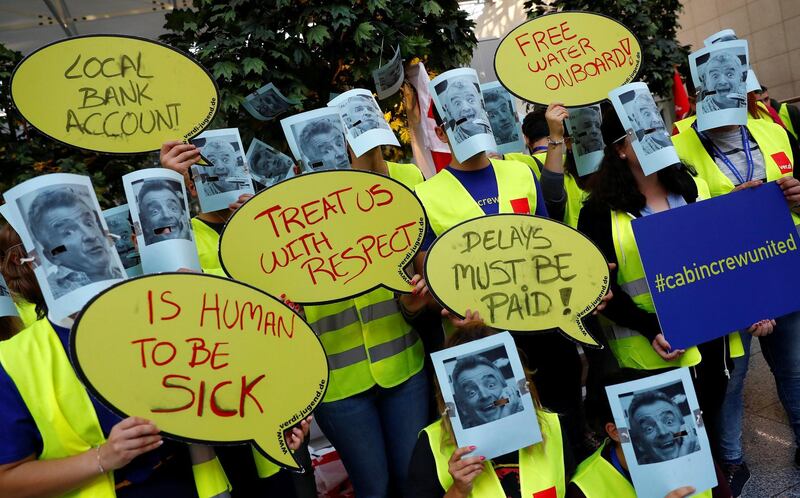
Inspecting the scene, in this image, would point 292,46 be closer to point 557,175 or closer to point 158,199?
point 557,175

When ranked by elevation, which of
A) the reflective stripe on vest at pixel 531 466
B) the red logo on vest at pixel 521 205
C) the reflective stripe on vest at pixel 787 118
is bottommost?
the reflective stripe on vest at pixel 531 466

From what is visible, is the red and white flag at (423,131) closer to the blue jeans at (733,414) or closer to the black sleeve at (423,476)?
the blue jeans at (733,414)

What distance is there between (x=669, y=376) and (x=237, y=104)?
8.43 ft

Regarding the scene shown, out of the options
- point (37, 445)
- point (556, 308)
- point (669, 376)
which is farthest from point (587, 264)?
point (37, 445)

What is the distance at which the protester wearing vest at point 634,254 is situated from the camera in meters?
2.36

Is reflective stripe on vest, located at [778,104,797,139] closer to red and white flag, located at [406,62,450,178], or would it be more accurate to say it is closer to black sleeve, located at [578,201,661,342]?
black sleeve, located at [578,201,661,342]

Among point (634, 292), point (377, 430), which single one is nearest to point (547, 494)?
point (377, 430)

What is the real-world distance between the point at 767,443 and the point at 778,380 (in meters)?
0.52

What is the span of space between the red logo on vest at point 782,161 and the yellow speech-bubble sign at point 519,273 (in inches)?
42.5

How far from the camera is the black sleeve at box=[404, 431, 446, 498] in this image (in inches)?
70.6

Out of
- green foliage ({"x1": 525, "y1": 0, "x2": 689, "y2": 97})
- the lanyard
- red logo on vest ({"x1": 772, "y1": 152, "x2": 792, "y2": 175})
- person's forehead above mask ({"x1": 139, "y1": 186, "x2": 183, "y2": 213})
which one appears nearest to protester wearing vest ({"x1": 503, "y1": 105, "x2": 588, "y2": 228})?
the lanyard

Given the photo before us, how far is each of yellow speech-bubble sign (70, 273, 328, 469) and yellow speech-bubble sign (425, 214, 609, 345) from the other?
1.61ft

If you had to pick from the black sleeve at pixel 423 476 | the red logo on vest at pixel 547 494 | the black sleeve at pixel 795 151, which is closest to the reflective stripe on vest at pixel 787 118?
the black sleeve at pixel 795 151

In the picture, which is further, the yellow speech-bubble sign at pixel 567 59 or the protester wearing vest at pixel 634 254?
the yellow speech-bubble sign at pixel 567 59
